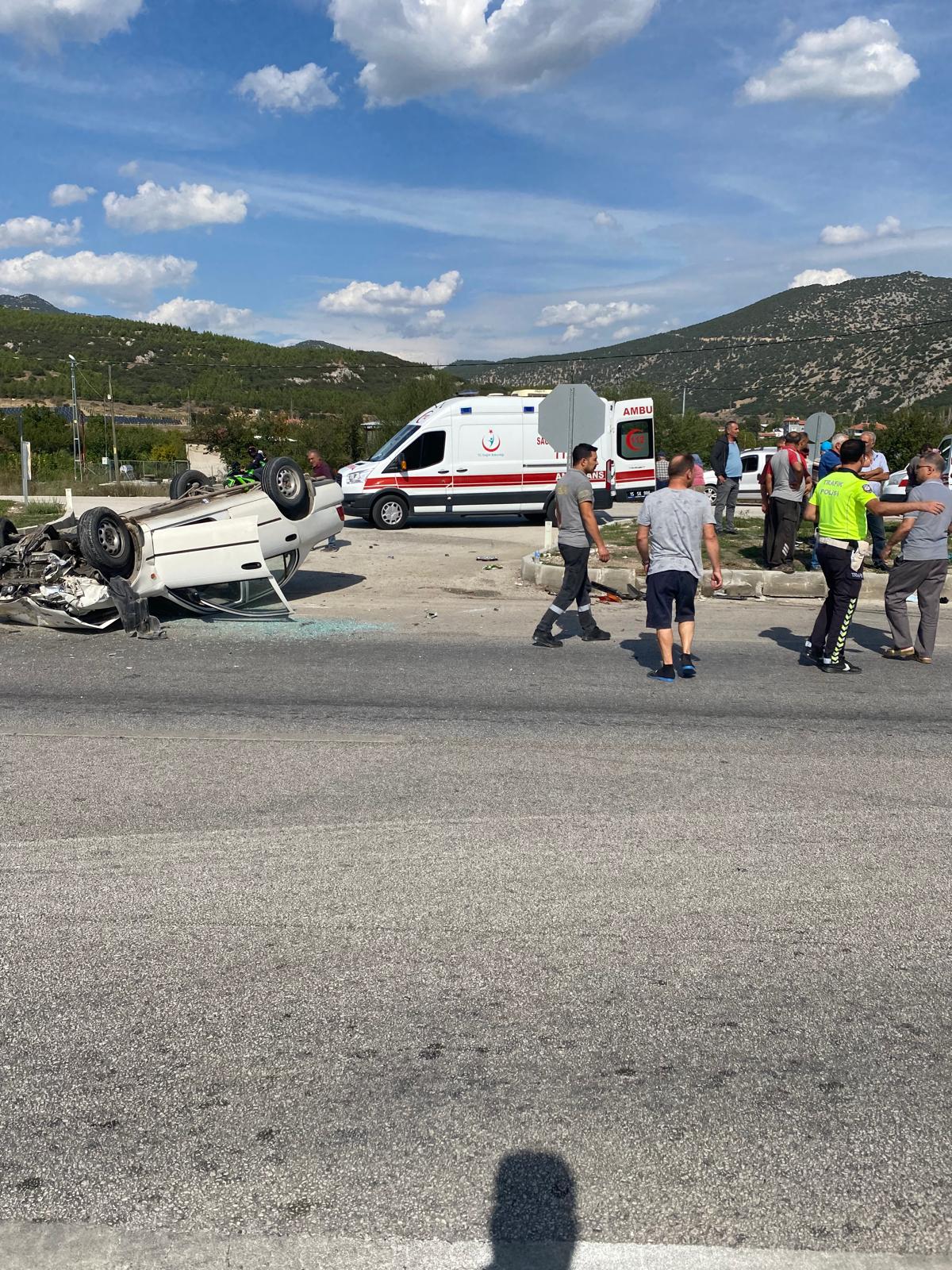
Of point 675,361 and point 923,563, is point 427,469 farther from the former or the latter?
point 675,361

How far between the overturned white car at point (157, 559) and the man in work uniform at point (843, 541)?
526cm

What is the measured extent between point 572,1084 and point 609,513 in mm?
21377

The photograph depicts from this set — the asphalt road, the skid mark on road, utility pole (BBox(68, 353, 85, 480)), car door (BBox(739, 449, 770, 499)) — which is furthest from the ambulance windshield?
utility pole (BBox(68, 353, 85, 480))

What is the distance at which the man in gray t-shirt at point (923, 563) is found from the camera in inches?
343

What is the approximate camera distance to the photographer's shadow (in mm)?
2295

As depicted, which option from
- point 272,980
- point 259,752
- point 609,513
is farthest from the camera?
point 609,513

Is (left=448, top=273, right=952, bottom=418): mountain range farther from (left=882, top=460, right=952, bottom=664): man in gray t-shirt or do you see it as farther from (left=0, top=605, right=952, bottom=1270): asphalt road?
(left=0, top=605, right=952, bottom=1270): asphalt road

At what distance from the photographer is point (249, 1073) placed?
9.60 ft

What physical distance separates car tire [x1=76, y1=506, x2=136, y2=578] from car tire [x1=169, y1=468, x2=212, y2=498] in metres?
2.22

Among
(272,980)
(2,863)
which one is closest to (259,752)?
(2,863)

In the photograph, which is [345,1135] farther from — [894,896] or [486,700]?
[486,700]

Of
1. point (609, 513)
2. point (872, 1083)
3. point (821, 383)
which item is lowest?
point (872, 1083)

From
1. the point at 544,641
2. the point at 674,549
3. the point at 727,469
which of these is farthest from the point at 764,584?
the point at 674,549

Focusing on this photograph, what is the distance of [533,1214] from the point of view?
2.40 metres
